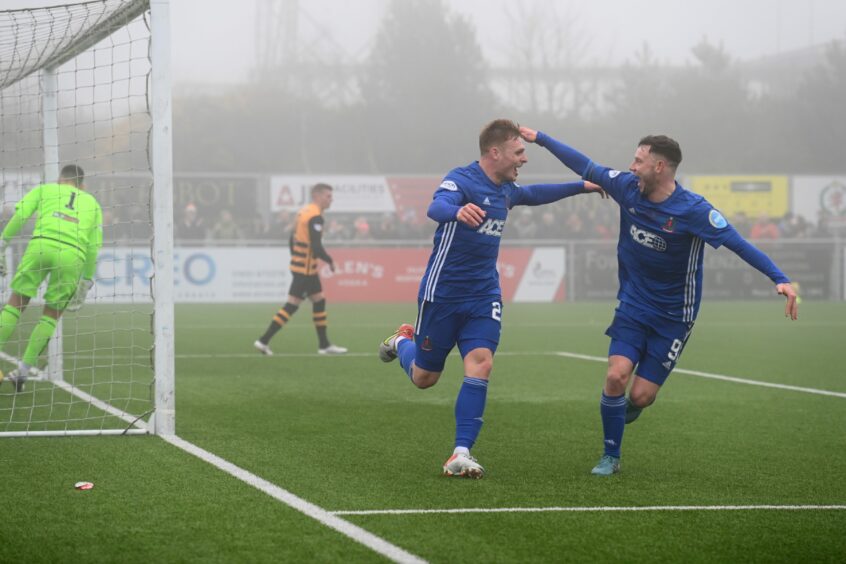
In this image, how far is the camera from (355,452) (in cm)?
761

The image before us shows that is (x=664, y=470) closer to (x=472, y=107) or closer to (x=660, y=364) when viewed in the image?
(x=660, y=364)

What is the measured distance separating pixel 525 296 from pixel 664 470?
23289mm

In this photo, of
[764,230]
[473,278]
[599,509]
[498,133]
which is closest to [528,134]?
[498,133]

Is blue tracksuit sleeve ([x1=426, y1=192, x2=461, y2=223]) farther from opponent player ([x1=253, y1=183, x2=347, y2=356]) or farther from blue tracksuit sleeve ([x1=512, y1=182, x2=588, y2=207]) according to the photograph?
opponent player ([x1=253, y1=183, x2=347, y2=356])

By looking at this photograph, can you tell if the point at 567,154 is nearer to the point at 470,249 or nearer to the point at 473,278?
the point at 470,249

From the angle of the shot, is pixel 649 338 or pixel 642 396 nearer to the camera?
pixel 649 338

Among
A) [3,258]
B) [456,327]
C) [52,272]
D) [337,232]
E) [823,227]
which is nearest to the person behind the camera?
[456,327]

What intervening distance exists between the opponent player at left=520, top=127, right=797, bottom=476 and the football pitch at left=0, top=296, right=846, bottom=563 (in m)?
0.49

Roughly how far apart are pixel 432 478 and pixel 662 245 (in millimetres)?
1851

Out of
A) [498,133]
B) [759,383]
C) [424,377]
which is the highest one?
[498,133]

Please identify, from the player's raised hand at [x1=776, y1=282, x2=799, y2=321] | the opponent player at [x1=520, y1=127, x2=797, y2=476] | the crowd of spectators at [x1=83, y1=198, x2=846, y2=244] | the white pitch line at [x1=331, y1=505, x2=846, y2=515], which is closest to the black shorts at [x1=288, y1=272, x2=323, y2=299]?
the opponent player at [x1=520, y1=127, x2=797, y2=476]

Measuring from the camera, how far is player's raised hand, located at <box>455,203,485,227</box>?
20.5 feet

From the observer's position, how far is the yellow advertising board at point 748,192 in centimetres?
3997

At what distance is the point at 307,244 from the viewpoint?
16.2 metres
